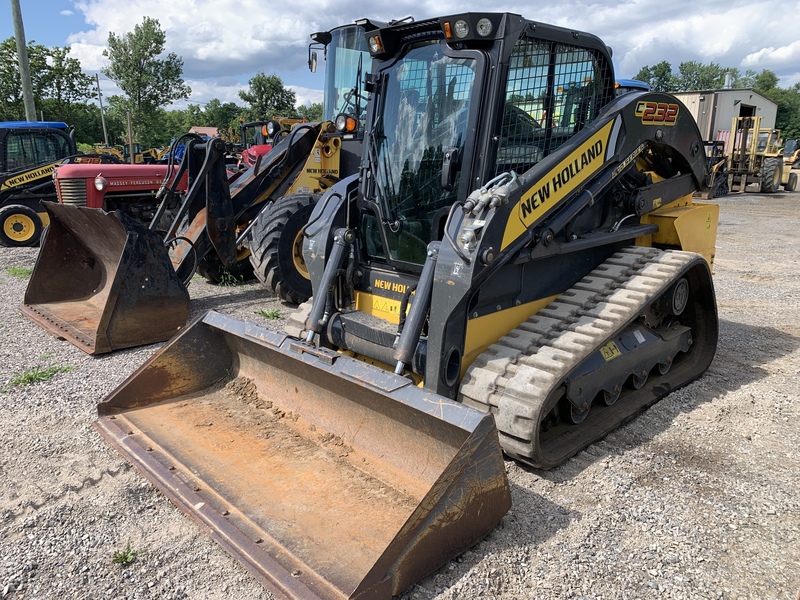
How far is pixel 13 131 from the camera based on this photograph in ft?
40.0

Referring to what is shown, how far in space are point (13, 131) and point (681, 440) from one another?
43.8 feet

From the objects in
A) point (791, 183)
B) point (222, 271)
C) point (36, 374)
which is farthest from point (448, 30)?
point (791, 183)

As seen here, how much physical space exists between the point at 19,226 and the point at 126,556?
36.3ft

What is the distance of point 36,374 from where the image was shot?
16.1 ft

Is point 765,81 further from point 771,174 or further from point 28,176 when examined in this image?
point 28,176

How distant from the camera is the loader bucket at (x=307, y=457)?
8.11 feet

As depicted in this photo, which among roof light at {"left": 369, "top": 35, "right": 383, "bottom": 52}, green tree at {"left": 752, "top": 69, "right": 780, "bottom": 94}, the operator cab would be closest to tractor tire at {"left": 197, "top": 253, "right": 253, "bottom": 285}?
the operator cab

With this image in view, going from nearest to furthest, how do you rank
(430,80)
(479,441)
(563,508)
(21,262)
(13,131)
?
(479,441)
(563,508)
(430,80)
(21,262)
(13,131)

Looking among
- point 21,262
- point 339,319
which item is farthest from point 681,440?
point 21,262

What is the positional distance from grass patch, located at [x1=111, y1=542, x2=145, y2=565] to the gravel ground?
22 mm

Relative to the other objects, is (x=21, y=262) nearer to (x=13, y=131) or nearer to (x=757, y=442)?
(x=13, y=131)

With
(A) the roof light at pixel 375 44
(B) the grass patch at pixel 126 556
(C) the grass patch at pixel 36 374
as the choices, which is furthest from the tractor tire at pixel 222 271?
(B) the grass patch at pixel 126 556

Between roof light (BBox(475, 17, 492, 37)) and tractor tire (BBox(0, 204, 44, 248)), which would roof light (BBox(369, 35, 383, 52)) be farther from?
tractor tire (BBox(0, 204, 44, 248))

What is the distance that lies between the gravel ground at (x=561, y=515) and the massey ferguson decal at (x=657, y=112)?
2.06 meters
